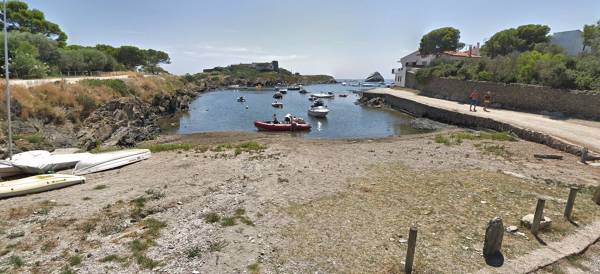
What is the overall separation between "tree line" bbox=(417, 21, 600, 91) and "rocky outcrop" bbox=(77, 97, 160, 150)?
34.1 metres

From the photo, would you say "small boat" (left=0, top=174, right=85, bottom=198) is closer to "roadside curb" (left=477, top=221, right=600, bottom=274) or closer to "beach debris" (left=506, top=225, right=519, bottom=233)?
"roadside curb" (left=477, top=221, right=600, bottom=274)

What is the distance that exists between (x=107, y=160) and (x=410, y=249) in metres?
13.9

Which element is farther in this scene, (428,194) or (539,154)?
(539,154)

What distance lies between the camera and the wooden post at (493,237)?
7277mm

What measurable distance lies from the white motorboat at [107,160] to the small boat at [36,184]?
1508 millimetres

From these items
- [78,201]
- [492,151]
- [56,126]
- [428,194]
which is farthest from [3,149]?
[492,151]

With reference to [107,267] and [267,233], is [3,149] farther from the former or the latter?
[267,233]

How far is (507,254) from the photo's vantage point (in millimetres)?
7469

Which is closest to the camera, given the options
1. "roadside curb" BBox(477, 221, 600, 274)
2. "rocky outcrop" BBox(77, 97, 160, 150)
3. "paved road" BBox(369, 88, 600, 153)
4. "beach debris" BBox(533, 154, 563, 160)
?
"roadside curb" BBox(477, 221, 600, 274)

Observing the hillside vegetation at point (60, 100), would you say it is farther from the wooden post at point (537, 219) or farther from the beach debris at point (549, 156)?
the beach debris at point (549, 156)

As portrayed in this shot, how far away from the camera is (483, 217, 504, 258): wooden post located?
7277 millimetres

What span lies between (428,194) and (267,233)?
5.96m

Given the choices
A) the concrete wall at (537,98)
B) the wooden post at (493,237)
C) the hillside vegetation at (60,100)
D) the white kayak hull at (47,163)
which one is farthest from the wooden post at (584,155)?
the hillside vegetation at (60,100)

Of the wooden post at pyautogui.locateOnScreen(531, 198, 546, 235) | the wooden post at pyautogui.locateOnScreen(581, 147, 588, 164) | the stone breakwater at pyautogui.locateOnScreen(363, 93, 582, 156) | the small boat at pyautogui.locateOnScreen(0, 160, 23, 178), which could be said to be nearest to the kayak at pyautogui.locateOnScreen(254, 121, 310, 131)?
the stone breakwater at pyautogui.locateOnScreen(363, 93, 582, 156)
